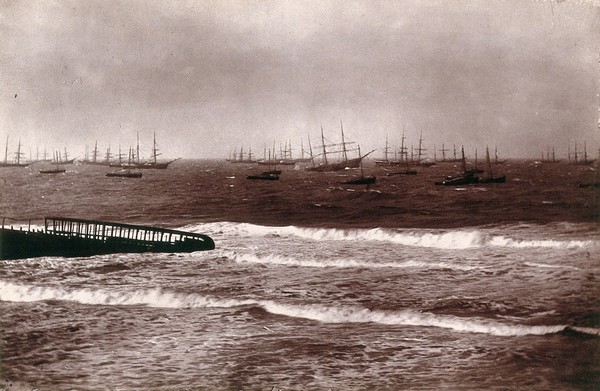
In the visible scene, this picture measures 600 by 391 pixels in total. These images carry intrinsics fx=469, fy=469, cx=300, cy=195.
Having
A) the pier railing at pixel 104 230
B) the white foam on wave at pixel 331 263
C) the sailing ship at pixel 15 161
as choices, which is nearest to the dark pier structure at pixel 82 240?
the pier railing at pixel 104 230

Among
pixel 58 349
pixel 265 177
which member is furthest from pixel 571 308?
pixel 265 177

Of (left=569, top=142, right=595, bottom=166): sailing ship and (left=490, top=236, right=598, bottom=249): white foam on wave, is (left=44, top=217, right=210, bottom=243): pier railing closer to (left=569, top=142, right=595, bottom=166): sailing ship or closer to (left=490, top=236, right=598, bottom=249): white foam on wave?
(left=490, top=236, right=598, bottom=249): white foam on wave

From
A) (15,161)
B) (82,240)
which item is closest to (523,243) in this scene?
(82,240)

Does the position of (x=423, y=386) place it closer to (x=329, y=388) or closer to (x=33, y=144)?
(x=329, y=388)

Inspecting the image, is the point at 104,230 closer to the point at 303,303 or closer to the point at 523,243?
the point at 303,303

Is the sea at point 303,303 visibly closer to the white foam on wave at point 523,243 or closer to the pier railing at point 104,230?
the white foam on wave at point 523,243

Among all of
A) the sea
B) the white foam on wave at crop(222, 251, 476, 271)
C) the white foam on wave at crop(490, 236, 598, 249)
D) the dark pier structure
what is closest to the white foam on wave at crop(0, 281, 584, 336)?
the sea
